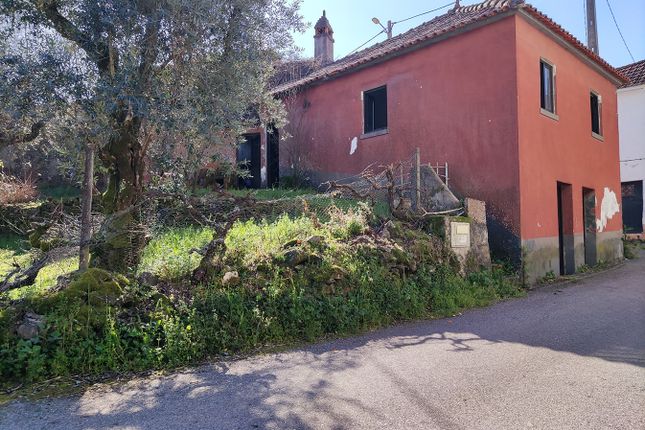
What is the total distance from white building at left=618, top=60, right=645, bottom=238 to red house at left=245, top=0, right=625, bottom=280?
4394 mm

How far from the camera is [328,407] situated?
12.0ft

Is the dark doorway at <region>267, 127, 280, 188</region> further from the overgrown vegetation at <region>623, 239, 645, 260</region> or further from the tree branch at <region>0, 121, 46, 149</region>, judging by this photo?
the overgrown vegetation at <region>623, 239, 645, 260</region>

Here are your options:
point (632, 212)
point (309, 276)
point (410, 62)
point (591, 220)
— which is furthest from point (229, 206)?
point (632, 212)

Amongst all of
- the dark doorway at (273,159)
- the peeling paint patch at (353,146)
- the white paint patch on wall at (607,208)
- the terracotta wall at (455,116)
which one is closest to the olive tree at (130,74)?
the terracotta wall at (455,116)

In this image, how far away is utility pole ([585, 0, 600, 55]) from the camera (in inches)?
723

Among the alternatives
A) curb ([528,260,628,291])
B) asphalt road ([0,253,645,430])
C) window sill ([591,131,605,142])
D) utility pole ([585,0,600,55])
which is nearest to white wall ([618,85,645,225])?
utility pole ([585,0,600,55])

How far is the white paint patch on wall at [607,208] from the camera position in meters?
13.3

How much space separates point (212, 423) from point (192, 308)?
181cm

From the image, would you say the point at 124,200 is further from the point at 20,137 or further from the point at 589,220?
the point at 589,220

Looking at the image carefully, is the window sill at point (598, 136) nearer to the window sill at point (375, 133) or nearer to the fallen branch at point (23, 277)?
the window sill at point (375, 133)

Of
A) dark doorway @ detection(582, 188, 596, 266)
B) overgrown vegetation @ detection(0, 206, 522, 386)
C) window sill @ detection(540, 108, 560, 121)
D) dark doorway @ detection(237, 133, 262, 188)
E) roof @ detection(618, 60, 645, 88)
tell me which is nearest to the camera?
overgrown vegetation @ detection(0, 206, 522, 386)

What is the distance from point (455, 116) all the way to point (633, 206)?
1199cm

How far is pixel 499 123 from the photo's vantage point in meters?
9.87

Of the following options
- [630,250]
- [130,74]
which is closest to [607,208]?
[630,250]
